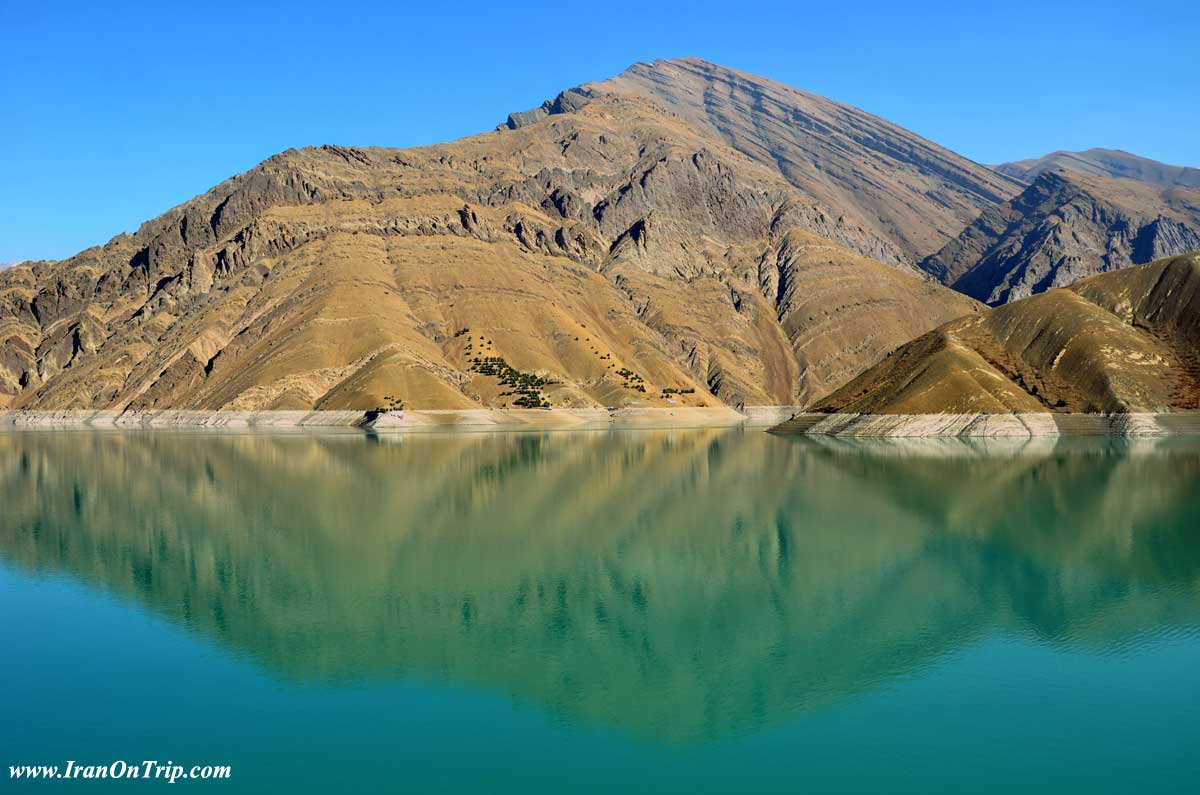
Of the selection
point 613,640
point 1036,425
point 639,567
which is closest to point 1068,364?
point 1036,425

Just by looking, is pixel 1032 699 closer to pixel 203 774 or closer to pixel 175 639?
pixel 203 774

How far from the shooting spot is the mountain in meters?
172

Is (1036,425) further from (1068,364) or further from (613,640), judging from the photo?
(613,640)

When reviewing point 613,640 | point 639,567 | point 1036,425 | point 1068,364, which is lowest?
point 613,640

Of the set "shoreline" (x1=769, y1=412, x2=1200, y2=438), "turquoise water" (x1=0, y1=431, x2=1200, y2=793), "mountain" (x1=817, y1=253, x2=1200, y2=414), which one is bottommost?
"turquoise water" (x1=0, y1=431, x2=1200, y2=793)

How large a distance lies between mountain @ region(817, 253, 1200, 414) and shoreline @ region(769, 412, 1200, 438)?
150 cm

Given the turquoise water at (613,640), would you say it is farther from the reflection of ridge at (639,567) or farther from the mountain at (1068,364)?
the mountain at (1068,364)

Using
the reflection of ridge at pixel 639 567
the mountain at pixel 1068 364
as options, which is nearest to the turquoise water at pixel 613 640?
the reflection of ridge at pixel 639 567

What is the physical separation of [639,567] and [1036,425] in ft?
452

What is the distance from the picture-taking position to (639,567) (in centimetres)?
5488

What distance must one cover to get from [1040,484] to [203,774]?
8699 centimetres

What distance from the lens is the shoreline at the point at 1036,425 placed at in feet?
551

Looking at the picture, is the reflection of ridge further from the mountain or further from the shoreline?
the mountain

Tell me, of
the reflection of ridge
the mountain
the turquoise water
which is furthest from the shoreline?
the turquoise water
